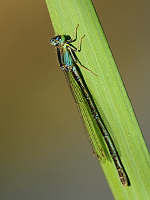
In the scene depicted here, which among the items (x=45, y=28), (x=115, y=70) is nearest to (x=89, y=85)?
(x=115, y=70)

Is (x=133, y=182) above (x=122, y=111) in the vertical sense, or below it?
below

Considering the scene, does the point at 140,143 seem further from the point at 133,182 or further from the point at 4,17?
the point at 4,17

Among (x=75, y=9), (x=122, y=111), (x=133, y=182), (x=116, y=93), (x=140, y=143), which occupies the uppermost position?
(x=75, y=9)

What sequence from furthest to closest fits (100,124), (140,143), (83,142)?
1. (83,142)
2. (100,124)
3. (140,143)

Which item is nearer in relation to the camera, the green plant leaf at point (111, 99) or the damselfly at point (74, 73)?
the green plant leaf at point (111, 99)

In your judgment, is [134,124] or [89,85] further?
[89,85]

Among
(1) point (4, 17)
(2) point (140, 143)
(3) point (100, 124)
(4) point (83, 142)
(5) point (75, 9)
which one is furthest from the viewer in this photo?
(4) point (83, 142)

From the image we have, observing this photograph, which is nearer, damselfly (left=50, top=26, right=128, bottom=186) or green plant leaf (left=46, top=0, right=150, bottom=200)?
green plant leaf (left=46, top=0, right=150, bottom=200)

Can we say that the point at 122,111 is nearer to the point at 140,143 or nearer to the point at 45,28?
the point at 140,143

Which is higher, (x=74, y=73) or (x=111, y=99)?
(x=74, y=73)

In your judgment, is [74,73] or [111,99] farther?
[74,73]
